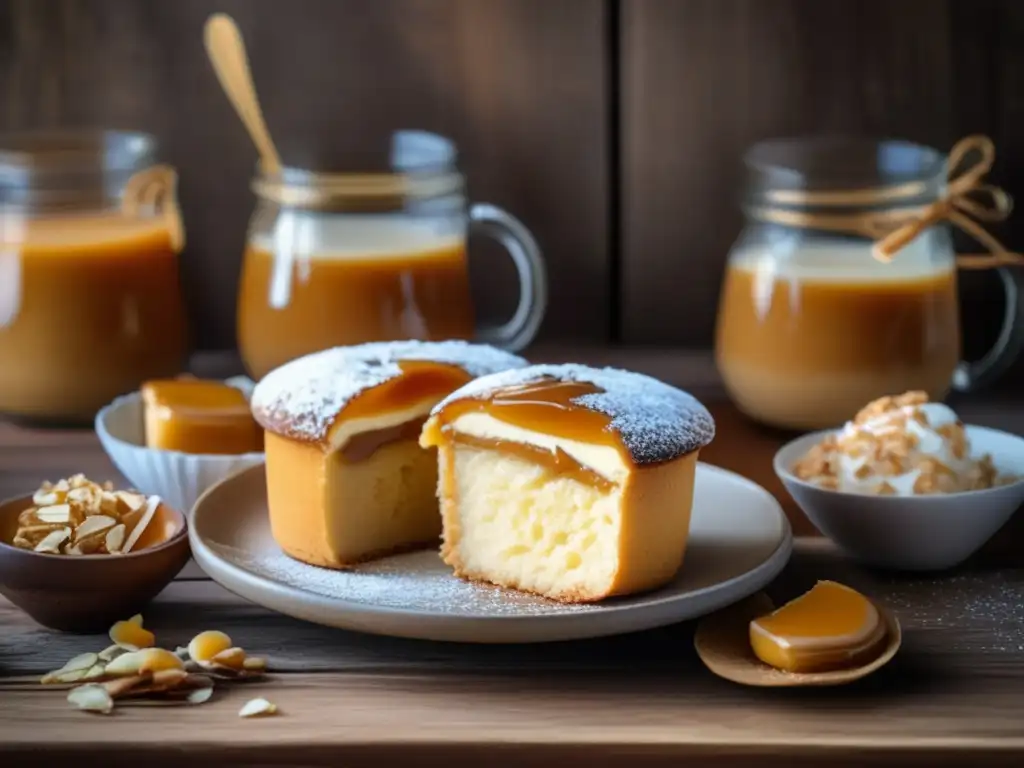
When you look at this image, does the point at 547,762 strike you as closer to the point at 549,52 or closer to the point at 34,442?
the point at 34,442

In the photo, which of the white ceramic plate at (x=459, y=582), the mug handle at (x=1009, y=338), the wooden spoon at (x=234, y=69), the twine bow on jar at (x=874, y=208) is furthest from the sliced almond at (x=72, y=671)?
the mug handle at (x=1009, y=338)

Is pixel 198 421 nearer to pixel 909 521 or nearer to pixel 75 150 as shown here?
pixel 75 150

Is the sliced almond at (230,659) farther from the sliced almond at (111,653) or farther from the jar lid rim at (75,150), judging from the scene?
the jar lid rim at (75,150)

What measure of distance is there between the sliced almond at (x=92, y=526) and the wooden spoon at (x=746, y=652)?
42 centimetres

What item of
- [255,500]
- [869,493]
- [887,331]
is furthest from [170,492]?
[887,331]

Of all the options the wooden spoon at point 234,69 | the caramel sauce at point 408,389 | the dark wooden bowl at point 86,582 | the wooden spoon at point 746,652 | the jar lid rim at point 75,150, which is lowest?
the wooden spoon at point 746,652

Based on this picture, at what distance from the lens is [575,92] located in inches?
67.3

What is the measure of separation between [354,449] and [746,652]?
34 cm

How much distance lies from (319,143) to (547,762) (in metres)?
1.09

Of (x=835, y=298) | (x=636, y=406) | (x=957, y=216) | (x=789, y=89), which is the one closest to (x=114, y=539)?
(x=636, y=406)

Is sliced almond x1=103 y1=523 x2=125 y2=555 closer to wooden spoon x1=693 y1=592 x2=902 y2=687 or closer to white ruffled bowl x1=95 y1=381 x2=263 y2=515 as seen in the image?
white ruffled bowl x1=95 y1=381 x2=263 y2=515

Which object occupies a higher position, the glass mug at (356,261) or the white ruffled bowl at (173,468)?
the glass mug at (356,261)

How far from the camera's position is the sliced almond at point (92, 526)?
98 centimetres

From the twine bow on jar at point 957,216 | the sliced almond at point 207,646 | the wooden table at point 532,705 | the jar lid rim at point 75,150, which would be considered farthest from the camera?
the jar lid rim at point 75,150
